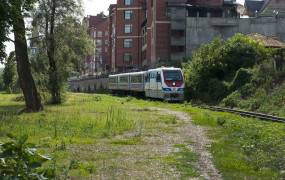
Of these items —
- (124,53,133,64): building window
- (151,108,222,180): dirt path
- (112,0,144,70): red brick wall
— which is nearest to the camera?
(151,108,222,180): dirt path

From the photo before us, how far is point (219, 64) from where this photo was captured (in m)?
46.8

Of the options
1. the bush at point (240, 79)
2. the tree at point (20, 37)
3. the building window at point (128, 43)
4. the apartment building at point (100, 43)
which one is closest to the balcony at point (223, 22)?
the bush at point (240, 79)

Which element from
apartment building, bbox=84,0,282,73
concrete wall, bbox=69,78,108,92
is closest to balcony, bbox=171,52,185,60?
apartment building, bbox=84,0,282,73

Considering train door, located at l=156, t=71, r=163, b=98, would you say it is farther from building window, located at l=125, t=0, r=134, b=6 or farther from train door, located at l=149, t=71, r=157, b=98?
building window, located at l=125, t=0, r=134, b=6

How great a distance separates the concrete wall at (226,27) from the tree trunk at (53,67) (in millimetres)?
38408

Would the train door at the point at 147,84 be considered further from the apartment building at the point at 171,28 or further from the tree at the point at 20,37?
the tree at the point at 20,37

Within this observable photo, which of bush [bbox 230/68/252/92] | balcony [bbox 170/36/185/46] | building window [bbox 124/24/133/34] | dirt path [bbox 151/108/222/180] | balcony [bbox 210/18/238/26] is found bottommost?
dirt path [bbox 151/108/222/180]

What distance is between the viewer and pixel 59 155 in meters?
13.0

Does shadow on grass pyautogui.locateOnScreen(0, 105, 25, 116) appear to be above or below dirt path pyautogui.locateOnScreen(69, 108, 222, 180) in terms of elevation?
below

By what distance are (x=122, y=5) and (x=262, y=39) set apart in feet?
205

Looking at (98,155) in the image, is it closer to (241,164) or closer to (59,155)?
(59,155)

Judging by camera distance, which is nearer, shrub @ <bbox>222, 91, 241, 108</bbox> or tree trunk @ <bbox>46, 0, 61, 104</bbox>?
shrub @ <bbox>222, 91, 241, 108</bbox>

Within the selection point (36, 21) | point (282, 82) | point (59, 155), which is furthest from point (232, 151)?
point (36, 21)

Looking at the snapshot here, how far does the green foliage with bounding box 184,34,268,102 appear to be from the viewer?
4568 cm
